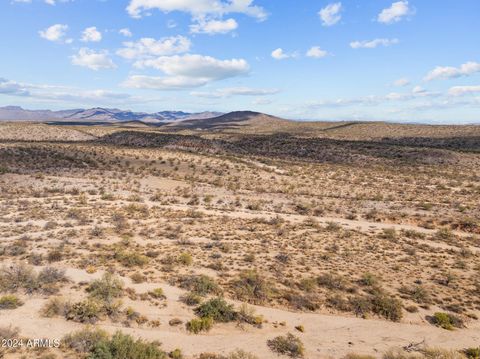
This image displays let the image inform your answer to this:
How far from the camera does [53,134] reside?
92.2 m

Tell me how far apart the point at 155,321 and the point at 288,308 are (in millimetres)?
5195

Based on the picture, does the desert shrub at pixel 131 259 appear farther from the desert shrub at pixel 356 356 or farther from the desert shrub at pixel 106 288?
the desert shrub at pixel 356 356

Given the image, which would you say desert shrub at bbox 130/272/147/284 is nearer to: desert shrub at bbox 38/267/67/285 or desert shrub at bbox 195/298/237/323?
desert shrub at bbox 38/267/67/285

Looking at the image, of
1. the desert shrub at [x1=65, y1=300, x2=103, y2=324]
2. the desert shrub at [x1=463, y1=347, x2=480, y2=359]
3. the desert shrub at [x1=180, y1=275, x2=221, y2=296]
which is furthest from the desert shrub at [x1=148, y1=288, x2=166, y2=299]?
the desert shrub at [x1=463, y1=347, x2=480, y2=359]

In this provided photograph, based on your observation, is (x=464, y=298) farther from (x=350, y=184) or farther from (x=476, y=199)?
(x=350, y=184)

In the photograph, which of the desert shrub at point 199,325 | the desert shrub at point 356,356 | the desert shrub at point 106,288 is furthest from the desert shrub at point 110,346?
the desert shrub at point 356,356

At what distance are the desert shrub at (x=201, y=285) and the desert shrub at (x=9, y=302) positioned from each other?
6.20 metres

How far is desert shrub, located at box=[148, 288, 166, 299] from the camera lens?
48.0ft

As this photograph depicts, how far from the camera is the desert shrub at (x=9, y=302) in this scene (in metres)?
13.1

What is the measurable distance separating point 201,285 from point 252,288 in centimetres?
220

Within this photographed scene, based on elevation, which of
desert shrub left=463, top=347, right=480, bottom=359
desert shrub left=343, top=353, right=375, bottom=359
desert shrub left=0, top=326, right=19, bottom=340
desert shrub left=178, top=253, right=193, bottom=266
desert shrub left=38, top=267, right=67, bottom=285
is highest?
desert shrub left=38, top=267, right=67, bottom=285

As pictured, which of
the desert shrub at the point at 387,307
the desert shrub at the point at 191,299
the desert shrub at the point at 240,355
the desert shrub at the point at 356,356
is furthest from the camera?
the desert shrub at the point at 191,299

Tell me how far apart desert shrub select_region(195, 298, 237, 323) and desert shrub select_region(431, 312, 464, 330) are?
765 cm

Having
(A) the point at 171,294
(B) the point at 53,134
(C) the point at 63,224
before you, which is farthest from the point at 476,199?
(B) the point at 53,134
